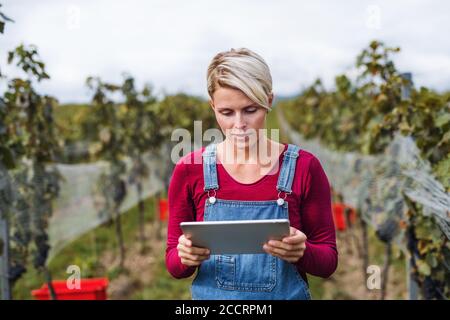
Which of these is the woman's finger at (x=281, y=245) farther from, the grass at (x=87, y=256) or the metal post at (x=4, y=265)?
the grass at (x=87, y=256)

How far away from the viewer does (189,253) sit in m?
1.65

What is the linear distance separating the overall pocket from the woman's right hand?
0.41 ft

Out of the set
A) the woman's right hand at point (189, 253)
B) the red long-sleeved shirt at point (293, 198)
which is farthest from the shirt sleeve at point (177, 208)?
the woman's right hand at point (189, 253)

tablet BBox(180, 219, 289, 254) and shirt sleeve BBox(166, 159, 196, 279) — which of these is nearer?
tablet BBox(180, 219, 289, 254)

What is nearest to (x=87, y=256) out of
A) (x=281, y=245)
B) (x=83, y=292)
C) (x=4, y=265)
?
(x=83, y=292)

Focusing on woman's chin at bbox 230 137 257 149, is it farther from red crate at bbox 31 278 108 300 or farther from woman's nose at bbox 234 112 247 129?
red crate at bbox 31 278 108 300

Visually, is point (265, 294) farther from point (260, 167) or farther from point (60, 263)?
point (60, 263)

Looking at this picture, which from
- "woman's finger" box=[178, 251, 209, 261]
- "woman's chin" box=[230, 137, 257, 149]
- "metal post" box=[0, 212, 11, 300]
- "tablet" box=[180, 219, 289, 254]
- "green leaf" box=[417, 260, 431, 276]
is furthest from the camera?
"metal post" box=[0, 212, 11, 300]

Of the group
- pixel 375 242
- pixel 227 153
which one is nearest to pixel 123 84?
pixel 375 242

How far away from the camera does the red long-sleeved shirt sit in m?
1.75

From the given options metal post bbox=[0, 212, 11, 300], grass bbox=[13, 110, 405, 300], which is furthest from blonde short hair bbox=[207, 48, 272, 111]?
grass bbox=[13, 110, 405, 300]

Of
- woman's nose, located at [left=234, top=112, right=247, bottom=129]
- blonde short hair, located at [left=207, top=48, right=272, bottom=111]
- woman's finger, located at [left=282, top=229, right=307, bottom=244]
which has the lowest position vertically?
woman's finger, located at [left=282, top=229, right=307, bottom=244]

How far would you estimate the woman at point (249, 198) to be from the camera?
1712mm

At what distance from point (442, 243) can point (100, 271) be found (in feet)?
15.4
